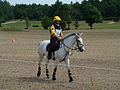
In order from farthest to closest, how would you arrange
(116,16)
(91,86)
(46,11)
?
(46,11) → (116,16) → (91,86)

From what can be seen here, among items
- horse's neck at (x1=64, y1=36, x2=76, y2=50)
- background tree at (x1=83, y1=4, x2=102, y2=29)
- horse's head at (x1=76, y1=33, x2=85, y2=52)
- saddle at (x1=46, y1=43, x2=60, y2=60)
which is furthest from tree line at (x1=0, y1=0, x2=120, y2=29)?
horse's head at (x1=76, y1=33, x2=85, y2=52)

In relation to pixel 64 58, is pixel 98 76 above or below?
below

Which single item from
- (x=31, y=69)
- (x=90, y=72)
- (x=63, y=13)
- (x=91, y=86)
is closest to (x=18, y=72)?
(x=31, y=69)

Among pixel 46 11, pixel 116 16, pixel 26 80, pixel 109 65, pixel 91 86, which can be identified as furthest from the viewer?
pixel 46 11

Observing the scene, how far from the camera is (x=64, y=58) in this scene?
12.4m

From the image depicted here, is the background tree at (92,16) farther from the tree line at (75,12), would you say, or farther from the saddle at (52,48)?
the saddle at (52,48)

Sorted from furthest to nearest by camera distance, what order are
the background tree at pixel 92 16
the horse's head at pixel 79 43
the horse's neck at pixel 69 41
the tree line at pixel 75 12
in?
the background tree at pixel 92 16
the tree line at pixel 75 12
the horse's neck at pixel 69 41
the horse's head at pixel 79 43

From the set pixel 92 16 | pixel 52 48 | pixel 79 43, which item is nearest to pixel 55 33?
pixel 52 48

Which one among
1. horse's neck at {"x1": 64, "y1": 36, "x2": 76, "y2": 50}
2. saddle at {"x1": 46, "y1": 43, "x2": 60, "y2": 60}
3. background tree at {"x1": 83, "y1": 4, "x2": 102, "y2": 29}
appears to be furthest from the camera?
background tree at {"x1": 83, "y1": 4, "x2": 102, "y2": 29}

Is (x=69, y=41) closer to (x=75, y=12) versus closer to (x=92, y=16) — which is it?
(x=92, y=16)

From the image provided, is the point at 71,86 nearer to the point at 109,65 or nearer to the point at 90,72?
the point at 90,72

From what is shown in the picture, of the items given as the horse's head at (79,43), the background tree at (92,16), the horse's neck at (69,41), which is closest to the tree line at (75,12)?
the background tree at (92,16)

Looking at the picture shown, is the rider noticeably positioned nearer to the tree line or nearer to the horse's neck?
the horse's neck

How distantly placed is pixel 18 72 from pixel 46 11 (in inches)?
6501
